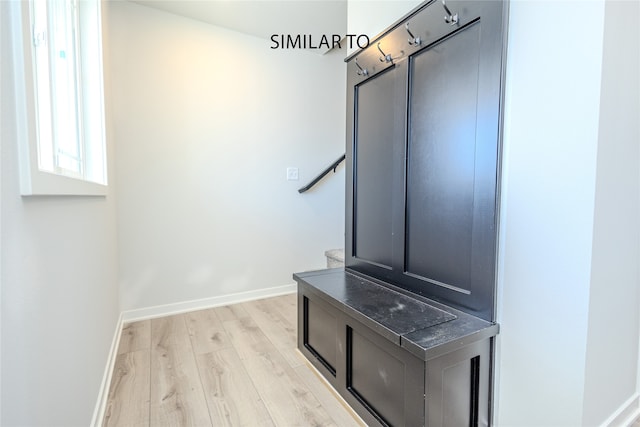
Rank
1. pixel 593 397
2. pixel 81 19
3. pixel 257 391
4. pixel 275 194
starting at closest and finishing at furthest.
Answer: pixel 593 397 < pixel 257 391 < pixel 81 19 < pixel 275 194

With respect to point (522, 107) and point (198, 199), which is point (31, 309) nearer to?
point (522, 107)

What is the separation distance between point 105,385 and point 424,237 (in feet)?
5.32

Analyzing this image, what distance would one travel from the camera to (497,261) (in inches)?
43.3

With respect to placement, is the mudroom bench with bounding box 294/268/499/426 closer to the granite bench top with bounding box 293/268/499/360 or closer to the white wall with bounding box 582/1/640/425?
the granite bench top with bounding box 293/268/499/360

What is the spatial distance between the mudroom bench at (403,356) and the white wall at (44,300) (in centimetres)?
95

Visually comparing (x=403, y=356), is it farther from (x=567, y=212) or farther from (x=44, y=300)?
(x=44, y=300)

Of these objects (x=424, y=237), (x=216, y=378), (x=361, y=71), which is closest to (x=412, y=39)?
(x=361, y=71)

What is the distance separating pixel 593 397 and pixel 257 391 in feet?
4.33

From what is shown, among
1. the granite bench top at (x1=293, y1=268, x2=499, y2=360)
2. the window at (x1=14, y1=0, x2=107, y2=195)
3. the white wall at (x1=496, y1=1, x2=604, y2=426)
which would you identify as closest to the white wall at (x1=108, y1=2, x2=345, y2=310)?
the window at (x1=14, y1=0, x2=107, y2=195)

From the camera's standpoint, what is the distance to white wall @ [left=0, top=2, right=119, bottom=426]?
594 mm

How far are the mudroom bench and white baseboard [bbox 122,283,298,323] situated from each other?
1.35 m

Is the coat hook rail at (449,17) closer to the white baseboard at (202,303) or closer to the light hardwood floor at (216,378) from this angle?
the light hardwood floor at (216,378)

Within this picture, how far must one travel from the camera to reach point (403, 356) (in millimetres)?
1071

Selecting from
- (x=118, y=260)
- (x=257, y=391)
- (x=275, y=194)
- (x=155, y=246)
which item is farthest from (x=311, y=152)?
(x=257, y=391)
